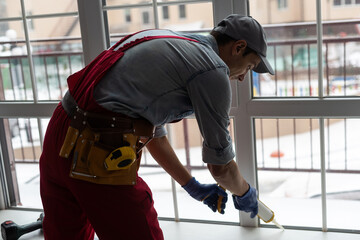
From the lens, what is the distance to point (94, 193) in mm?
1581

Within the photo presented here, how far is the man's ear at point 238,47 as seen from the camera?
162 cm

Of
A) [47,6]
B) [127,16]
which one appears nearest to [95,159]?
[47,6]

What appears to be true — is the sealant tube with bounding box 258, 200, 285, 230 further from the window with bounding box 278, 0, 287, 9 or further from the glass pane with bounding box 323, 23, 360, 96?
the window with bounding box 278, 0, 287, 9

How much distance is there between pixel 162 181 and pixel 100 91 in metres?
2.75

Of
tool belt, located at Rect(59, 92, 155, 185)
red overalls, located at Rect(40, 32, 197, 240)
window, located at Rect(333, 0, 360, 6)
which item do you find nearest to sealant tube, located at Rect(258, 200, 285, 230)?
red overalls, located at Rect(40, 32, 197, 240)

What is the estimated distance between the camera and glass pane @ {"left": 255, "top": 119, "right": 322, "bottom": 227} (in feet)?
8.54

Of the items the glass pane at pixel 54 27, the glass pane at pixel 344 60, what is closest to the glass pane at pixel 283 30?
the glass pane at pixel 344 60

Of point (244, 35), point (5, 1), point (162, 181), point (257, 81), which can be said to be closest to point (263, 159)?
point (162, 181)

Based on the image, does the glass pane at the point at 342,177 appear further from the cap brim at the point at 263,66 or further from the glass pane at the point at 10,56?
the glass pane at the point at 10,56

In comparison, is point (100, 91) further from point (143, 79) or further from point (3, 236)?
point (3, 236)

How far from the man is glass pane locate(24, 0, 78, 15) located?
3.45ft

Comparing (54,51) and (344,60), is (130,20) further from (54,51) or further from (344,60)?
(344,60)

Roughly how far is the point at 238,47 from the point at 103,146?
56 cm

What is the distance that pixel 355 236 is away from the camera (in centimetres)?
230
